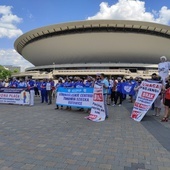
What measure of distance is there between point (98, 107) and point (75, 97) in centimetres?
235

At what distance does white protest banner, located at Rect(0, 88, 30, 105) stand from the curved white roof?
4594 centimetres

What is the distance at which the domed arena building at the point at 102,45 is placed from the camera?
58.8 meters

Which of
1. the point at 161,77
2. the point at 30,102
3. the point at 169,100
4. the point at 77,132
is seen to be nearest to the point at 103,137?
the point at 77,132

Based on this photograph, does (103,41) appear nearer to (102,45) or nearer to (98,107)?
(102,45)

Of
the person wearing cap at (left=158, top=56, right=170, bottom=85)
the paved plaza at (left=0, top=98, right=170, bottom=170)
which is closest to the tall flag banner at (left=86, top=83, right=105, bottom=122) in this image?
the paved plaza at (left=0, top=98, right=170, bottom=170)

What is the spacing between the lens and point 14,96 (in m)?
14.4

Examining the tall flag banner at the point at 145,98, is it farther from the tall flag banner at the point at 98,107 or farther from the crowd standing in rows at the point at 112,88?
the tall flag banner at the point at 98,107

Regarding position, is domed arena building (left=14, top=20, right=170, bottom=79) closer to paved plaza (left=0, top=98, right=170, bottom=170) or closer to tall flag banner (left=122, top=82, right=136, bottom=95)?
tall flag banner (left=122, top=82, right=136, bottom=95)

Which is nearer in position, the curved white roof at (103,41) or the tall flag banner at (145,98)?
the tall flag banner at (145,98)

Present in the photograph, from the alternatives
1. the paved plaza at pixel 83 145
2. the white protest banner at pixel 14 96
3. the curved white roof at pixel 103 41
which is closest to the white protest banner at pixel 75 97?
the paved plaza at pixel 83 145

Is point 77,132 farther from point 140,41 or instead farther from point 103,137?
point 140,41

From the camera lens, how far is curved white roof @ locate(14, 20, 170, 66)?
59.8 m

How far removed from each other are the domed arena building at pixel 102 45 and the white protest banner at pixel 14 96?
40.5 m

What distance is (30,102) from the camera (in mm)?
Result: 13898
